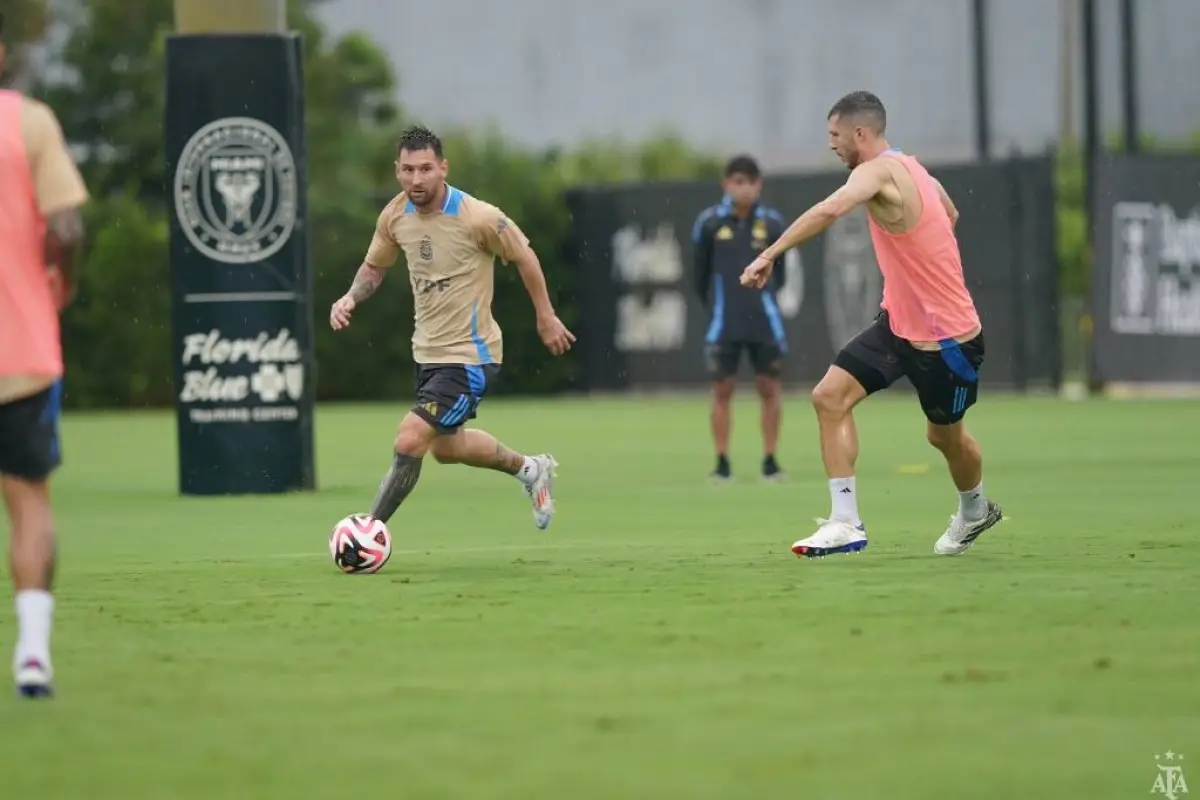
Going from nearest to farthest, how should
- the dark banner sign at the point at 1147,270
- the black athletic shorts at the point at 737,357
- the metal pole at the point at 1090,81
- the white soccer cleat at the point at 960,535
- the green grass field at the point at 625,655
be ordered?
the green grass field at the point at 625,655 → the white soccer cleat at the point at 960,535 → the black athletic shorts at the point at 737,357 → the dark banner sign at the point at 1147,270 → the metal pole at the point at 1090,81

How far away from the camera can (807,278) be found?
1196 inches

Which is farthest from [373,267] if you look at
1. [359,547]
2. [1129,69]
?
[1129,69]

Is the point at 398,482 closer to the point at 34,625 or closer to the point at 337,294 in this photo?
the point at 34,625

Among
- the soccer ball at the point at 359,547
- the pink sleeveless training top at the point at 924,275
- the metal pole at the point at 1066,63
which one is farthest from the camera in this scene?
the metal pole at the point at 1066,63

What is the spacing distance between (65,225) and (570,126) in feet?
117

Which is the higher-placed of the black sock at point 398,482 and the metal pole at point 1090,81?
the metal pole at point 1090,81

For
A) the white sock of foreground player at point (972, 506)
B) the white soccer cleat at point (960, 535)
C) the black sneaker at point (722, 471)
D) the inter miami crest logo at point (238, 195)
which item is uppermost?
the inter miami crest logo at point (238, 195)

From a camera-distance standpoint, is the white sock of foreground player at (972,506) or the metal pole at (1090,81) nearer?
the white sock of foreground player at (972,506)

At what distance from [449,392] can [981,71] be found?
2349cm

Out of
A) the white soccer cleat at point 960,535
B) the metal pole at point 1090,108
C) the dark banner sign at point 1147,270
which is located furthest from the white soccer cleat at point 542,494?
the metal pole at point 1090,108

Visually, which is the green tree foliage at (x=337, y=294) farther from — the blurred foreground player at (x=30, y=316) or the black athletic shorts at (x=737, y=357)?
the blurred foreground player at (x=30, y=316)

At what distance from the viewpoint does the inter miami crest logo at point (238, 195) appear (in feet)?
55.8

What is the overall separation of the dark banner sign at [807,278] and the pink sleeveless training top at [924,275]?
17419mm

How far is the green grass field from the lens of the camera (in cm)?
585
